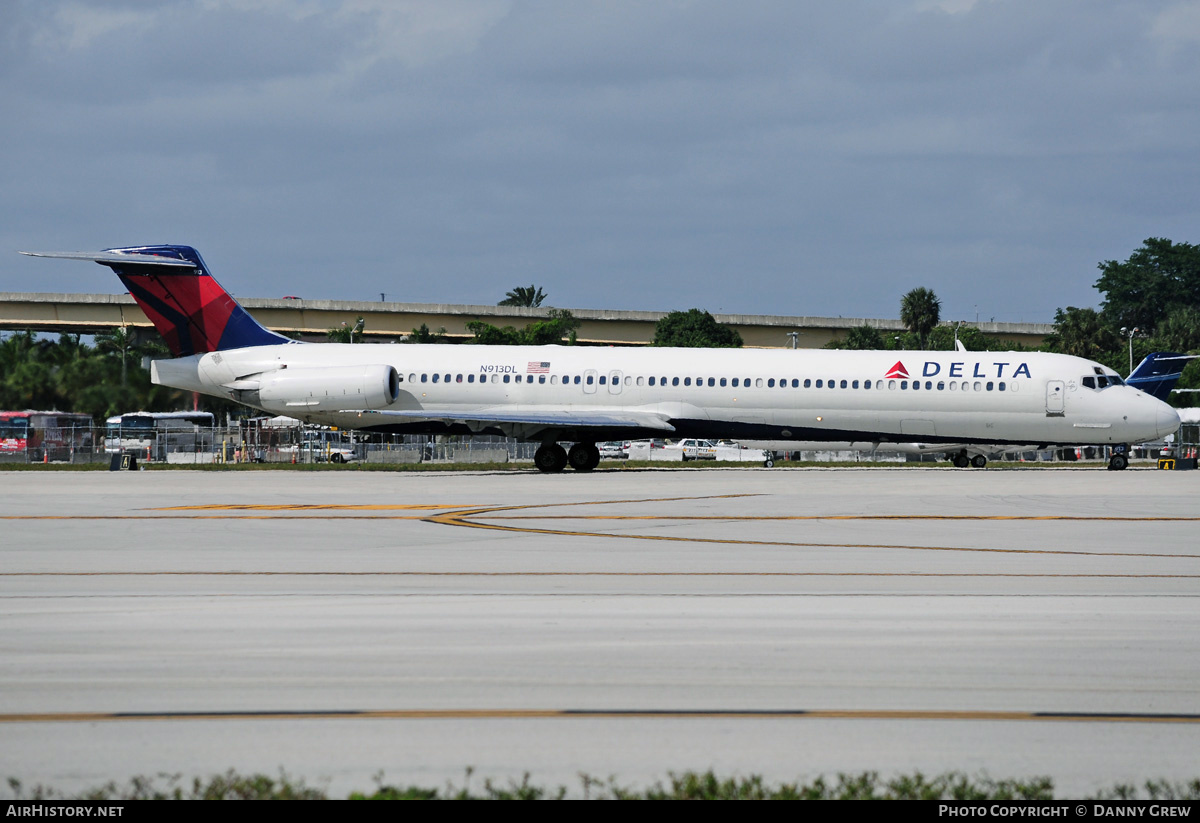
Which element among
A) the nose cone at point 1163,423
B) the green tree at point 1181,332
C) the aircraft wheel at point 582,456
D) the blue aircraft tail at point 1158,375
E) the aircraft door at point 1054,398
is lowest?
the aircraft wheel at point 582,456

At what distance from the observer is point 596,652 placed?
27.1 ft

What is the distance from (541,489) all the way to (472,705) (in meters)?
22.0

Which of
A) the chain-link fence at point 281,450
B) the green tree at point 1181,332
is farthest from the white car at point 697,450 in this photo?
the green tree at point 1181,332

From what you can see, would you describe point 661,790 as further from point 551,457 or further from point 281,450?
point 281,450

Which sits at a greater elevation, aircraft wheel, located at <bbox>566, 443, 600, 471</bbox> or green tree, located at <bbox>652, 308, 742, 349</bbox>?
green tree, located at <bbox>652, 308, 742, 349</bbox>

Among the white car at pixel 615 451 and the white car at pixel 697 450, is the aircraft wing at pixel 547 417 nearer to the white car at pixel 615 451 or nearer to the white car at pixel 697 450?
the white car at pixel 697 450

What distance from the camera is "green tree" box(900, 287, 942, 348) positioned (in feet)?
399

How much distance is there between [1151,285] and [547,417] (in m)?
127

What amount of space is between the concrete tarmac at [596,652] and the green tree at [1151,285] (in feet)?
449

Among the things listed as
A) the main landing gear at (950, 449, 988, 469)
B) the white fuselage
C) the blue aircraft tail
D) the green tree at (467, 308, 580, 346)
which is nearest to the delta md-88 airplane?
the white fuselage

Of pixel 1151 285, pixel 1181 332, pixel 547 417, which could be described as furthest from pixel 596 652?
pixel 1151 285

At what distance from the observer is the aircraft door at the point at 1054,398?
35938mm

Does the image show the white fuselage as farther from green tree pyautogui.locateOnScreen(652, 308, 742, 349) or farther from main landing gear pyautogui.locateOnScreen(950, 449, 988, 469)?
green tree pyautogui.locateOnScreen(652, 308, 742, 349)

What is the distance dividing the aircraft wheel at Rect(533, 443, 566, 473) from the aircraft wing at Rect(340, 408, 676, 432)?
49.8 inches
